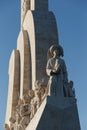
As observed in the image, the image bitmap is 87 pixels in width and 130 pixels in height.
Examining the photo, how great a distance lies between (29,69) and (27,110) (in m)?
3.20

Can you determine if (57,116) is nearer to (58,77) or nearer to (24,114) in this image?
(58,77)

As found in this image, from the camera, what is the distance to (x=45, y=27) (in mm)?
20203

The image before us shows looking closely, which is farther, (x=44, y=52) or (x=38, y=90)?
(x=44, y=52)

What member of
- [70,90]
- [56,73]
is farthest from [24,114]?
[70,90]

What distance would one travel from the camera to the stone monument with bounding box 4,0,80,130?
13.5 m

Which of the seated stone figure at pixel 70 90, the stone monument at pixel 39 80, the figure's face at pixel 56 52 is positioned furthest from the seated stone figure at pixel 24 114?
the figure's face at pixel 56 52

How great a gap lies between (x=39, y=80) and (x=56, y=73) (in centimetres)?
427

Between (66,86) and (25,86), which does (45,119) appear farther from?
(25,86)

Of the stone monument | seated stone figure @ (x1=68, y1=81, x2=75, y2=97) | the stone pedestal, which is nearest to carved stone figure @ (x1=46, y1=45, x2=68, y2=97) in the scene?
the stone monument

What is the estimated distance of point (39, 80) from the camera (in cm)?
1841

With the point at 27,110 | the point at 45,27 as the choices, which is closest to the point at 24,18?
the point at 45,27

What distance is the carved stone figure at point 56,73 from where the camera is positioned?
45.4 ft

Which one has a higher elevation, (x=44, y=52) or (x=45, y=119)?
(x=44, y=52)

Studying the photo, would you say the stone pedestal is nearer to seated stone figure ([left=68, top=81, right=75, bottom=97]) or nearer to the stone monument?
the stone monument
